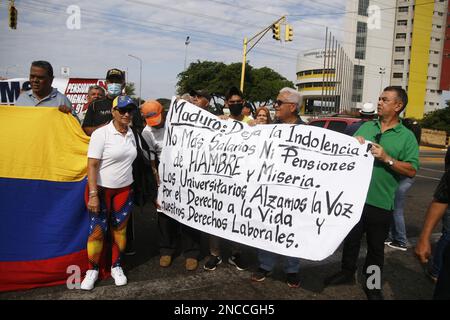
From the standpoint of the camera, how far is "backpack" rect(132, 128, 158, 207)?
390 centimetres

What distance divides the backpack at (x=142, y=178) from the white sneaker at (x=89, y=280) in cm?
86

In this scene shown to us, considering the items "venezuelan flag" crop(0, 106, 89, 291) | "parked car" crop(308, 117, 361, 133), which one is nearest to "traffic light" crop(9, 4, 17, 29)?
"parked car" crop(308, 117, 361, 133)

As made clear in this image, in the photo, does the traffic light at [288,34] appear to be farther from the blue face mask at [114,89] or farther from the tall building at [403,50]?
the tall building at [403,50]

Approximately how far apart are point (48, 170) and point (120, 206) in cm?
74

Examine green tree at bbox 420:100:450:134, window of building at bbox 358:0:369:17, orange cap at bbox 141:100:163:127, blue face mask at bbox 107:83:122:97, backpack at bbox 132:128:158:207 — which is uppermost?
window of building at bbox 358:0:369:17

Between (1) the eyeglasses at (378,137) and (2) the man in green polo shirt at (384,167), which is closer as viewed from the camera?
(2) the man in green polo shirt at (384,167)

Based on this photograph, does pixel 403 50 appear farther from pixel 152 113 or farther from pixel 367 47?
pixel 152 113

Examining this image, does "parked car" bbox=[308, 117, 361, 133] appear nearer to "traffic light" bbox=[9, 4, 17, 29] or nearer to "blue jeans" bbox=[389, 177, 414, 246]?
"blue jeans" bbox=[389, 177, 414, 246]

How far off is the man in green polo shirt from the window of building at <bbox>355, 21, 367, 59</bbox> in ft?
254

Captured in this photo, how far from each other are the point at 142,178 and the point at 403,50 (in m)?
80.1

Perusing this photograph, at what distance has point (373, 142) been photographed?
3.26 meters

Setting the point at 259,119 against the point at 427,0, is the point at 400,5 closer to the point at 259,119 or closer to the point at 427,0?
the point at 427,0

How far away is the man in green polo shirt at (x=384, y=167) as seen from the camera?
10.3ft

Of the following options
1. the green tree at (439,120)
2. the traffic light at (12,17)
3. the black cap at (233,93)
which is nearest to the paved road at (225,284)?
the black cap at (233,93)
